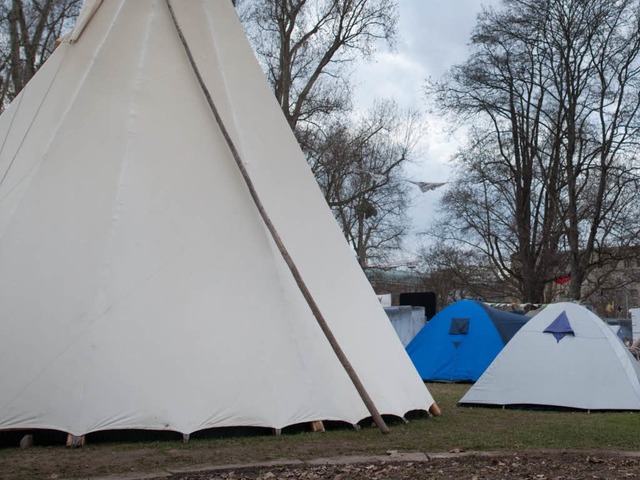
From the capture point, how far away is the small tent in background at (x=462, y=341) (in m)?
16.2

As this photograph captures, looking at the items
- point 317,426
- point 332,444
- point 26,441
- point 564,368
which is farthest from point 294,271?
point 564,368

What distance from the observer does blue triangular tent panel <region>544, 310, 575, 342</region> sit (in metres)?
11.5

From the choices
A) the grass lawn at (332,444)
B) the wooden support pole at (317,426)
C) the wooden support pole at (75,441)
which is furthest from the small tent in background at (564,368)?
the wooden support pole at (75,441)

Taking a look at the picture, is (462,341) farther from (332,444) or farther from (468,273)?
(468,273)

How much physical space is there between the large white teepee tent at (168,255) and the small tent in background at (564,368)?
224cm

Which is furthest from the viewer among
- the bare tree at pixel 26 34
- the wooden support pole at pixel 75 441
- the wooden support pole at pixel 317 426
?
the bare tree at pixel 26 34

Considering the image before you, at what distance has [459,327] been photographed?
16.5 meters

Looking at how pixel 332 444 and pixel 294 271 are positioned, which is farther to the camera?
pixel 294 271

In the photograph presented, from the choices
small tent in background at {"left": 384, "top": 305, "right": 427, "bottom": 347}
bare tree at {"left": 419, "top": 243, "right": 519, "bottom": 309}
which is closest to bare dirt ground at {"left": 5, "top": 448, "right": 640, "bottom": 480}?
small tent in background at {"left": 384, "top": 305, "right": 427, "bottom": 347}

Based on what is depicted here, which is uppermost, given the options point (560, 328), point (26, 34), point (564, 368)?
point (26, 34)

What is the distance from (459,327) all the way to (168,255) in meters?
9.76

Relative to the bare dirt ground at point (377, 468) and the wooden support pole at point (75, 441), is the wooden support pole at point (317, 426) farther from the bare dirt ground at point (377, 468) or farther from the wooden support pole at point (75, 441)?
the wooden support pole at point (75, 441)

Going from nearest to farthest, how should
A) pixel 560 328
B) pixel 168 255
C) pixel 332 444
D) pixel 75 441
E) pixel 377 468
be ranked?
pixel 377 468
pixel 75 441
pixel 332 444
pixel 168 255
pixel 560 328

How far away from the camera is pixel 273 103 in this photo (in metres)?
10.0
